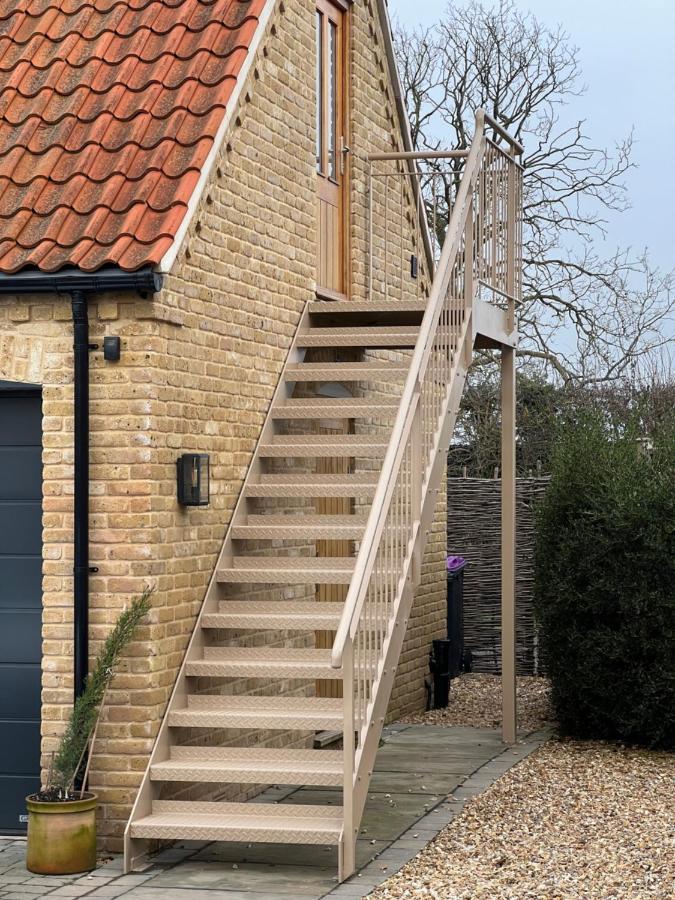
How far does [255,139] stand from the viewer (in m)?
9.14

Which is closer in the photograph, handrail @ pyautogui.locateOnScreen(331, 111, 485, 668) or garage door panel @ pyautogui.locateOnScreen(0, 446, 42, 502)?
handrail @ pyautogui.locateOnScreen(331, 111, 485, 668)

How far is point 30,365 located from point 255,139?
2.36 m

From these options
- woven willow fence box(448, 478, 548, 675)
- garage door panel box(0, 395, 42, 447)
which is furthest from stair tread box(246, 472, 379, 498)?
woven willow fence box(448, 478, 548, 675)

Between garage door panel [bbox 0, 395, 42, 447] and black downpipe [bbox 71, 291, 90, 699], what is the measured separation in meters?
0.40

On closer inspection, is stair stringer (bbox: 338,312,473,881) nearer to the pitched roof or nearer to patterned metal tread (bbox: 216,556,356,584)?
patterned metal tread (bbox: 216,556,356,584)

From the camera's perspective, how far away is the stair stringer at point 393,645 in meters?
7.05

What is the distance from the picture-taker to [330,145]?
36.3ft

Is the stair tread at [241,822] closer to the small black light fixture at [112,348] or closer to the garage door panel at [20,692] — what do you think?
the garage door panel at [20,692]

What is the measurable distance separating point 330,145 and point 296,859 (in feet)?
18.3

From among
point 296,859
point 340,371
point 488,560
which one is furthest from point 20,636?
point 488,560

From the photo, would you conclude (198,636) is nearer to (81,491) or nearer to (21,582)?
(21,582)

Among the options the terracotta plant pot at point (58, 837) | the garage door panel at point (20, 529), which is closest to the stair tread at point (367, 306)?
the garage door panel at point (20, 529)

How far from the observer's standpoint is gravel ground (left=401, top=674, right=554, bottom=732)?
1244 cm

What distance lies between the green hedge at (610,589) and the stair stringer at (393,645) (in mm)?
1980
